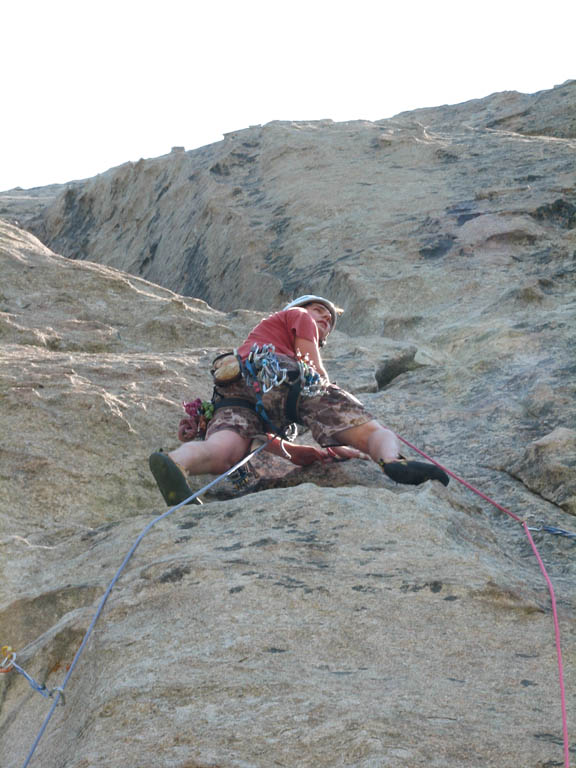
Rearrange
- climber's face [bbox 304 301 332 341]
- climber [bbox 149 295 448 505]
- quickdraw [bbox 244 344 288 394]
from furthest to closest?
1. climber's face [bbox 304 301 332 341]
2. quickdraw [bbox 244 344 288 394]
3. climber [bbox 149 295 448 505]

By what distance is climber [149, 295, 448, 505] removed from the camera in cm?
429

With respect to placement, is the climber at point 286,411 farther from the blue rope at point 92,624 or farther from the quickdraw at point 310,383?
the blue rope at point 92,624

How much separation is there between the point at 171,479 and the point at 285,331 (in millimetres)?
1290

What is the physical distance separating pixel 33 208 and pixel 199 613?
1390cm

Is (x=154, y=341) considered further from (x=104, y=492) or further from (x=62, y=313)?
(x=104, y=492)

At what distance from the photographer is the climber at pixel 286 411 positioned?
4.29m

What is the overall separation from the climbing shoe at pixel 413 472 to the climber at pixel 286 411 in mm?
12

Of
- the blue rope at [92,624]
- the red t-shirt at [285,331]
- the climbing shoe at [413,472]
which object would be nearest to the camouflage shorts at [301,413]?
the red t-shirt at [285,331]

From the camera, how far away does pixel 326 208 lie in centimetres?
961

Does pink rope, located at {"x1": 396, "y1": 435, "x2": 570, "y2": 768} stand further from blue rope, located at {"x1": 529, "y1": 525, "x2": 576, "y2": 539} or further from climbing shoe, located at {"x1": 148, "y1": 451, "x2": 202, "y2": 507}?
climbing shoe, located at {"x1": 148, "y1": 451, "x2": 202, "y2": 507}

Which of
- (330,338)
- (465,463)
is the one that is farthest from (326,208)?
(465,463)

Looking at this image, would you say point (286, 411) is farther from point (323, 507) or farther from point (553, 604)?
point (553, 604)

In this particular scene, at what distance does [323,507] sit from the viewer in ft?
11.6

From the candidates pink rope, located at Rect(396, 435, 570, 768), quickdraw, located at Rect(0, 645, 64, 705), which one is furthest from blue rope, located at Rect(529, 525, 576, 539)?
quickdraw, located at Rect(0, 645, 64, 705)
